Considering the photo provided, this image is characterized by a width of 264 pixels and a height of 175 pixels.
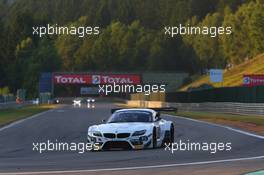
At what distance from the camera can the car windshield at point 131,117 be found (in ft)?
66.5

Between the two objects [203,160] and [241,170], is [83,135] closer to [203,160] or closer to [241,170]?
[203,160]

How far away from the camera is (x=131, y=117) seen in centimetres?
2044

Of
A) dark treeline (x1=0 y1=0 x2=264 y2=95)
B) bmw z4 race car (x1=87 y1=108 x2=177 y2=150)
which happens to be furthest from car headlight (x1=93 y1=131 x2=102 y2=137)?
dark treeline (x1=0 y1=0 x2=264 y2=95)

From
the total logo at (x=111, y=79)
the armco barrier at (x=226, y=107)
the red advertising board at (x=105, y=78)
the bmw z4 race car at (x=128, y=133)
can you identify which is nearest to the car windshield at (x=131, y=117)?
the bmw z4 race car at (x=128, y=133)

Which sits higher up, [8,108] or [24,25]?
[24,25]

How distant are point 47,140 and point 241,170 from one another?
34.8 feet

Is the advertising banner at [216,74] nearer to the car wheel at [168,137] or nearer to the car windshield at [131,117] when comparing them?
the car wheel at [168,137]

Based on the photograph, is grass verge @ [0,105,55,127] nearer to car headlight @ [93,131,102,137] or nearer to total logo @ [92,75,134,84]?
car headlight @ [93,131,102,137]

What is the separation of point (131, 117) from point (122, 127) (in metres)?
1.39

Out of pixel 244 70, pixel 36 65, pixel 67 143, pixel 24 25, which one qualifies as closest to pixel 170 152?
pixel 67 143

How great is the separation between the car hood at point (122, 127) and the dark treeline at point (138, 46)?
3551 inches

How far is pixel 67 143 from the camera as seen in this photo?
22078 millimetres

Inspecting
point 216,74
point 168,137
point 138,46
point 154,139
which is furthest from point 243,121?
point 138,46

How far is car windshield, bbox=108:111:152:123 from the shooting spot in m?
20.3
